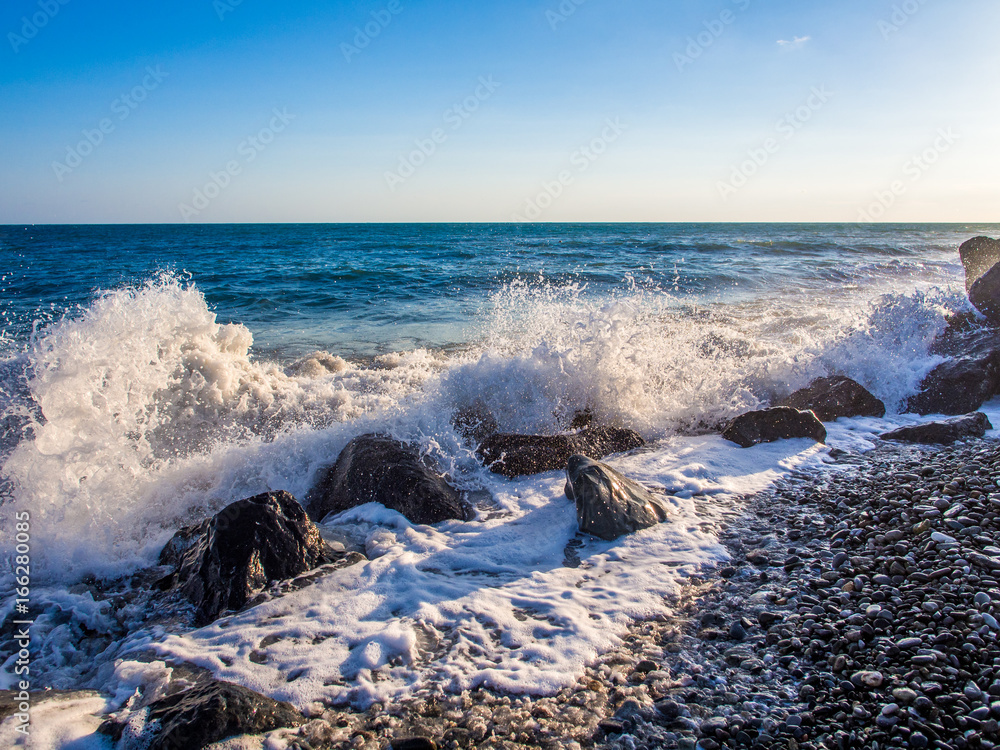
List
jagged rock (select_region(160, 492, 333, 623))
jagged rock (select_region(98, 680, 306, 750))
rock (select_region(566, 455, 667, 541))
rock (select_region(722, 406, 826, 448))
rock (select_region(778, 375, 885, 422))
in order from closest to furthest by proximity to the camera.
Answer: jagged rock (select_region(98, 680, 306, 750)) → jagged rock (select_region(160, 492, 333, 623)) → rock (select_region(566, 455, 667, 541)) → rock (select_region(722, 406, 826, 448)) → rock (select_region(778, 375, 885, 422))

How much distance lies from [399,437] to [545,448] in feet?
4.71

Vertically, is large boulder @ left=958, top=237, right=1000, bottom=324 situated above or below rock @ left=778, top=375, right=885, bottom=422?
above

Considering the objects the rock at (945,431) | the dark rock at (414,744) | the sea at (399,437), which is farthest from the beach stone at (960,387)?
the dark rock at (414,744)

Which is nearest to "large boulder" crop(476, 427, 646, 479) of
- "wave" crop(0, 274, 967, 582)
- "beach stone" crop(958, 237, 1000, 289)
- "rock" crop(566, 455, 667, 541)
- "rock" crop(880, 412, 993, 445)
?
"wave" crop(0, 274, 967, 582)

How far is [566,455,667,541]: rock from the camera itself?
149 inches

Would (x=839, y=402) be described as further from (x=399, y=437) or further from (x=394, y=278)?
(x=394, y=278)

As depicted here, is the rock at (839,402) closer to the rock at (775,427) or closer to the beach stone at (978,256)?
the rock at (775,427)

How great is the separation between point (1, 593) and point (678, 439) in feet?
18.2

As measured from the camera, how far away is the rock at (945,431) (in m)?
5.22

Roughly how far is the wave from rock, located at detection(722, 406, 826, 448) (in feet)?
2.06

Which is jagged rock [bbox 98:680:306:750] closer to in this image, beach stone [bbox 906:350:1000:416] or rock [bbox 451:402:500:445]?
rock [bbox 451:402:500:445]

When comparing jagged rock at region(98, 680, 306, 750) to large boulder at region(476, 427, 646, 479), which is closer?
jagged rock at region(98, 680, 306, 750)

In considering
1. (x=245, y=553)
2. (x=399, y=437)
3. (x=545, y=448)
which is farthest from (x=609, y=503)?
(x=245, y=553)

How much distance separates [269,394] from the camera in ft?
22.4
